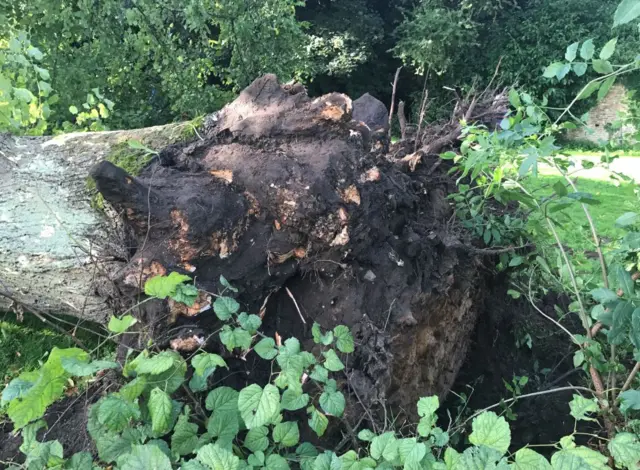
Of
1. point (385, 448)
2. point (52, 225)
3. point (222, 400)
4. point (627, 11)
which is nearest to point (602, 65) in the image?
point (627, 11)

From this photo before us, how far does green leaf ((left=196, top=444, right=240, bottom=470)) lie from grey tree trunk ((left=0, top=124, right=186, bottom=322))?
1.19 metres

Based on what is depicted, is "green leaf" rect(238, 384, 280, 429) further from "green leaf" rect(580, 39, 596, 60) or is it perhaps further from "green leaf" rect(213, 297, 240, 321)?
"green leaf" rect(580, 39, 596, 60)

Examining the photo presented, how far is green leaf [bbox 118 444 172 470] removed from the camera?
3.50ft

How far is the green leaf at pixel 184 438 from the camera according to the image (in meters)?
1.25

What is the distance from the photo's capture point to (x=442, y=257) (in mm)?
2328

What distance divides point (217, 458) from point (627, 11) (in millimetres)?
1329

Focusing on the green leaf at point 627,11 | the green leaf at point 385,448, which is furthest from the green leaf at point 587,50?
the green leaf at point 385,448

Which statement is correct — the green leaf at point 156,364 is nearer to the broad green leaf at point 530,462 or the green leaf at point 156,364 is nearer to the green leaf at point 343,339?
the green leaf at point 343,339

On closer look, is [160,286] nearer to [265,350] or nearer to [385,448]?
[265,350]

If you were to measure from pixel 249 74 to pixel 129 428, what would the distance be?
5.62 metres

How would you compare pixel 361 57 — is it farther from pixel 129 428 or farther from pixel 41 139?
pixel 129 428

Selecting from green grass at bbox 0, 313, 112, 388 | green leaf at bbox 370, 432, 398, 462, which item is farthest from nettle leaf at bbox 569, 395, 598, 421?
green grass at bbox 0, 313, 112, 388

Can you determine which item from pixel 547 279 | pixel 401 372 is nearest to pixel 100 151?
pixel 401 372

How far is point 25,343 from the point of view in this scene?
3209 millimetres
